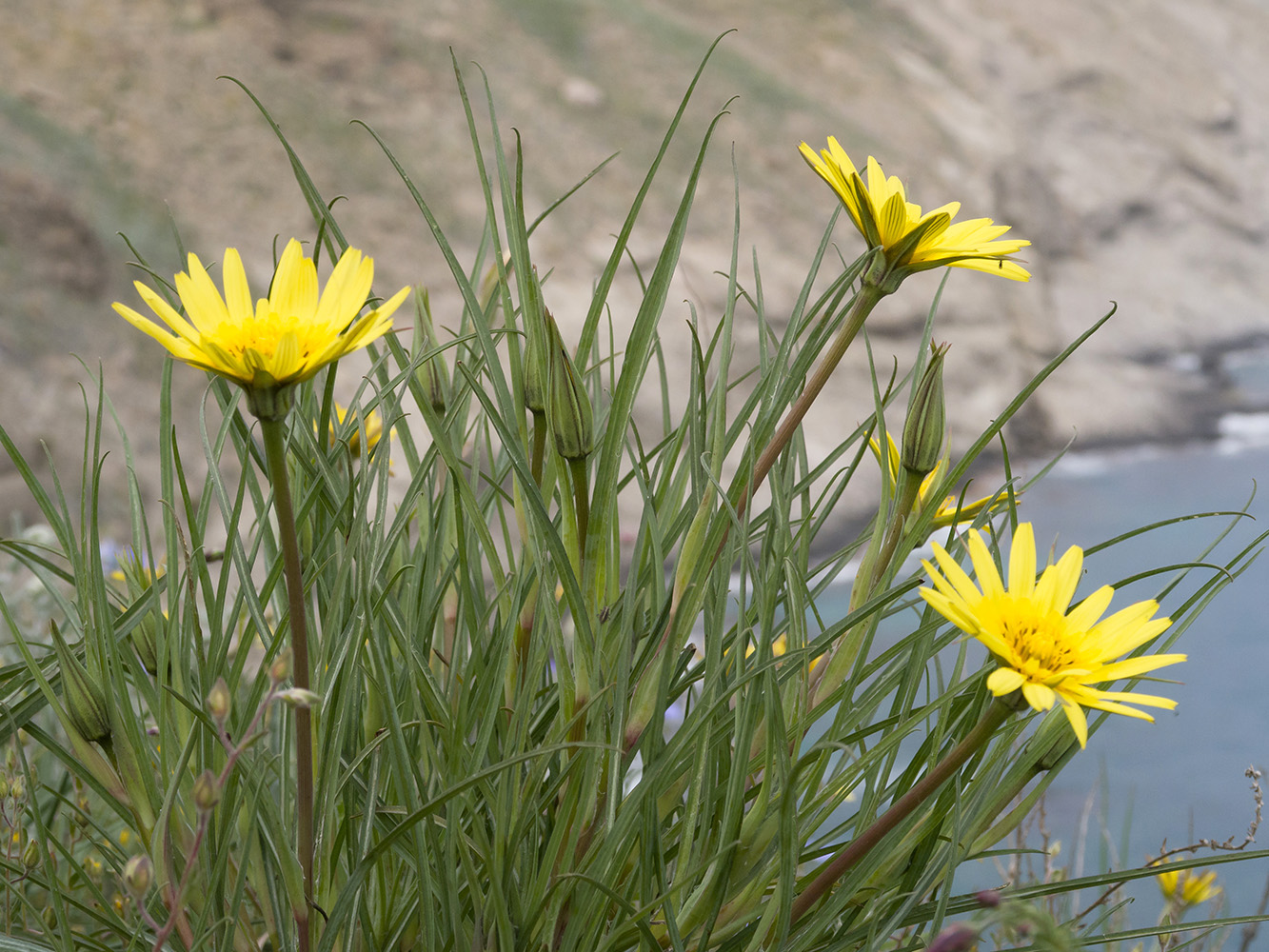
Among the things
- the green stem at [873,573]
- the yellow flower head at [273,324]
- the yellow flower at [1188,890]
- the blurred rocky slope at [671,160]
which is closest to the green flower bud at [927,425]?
the green stem at [873,573]

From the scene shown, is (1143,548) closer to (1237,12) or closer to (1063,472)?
(1063,472)

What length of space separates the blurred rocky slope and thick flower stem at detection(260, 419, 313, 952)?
82cm

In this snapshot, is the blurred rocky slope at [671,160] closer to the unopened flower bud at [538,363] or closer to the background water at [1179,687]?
the background water at [1179,687]

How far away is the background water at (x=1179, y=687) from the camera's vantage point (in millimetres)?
835

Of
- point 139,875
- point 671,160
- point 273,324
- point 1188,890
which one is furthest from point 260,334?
point 671,160

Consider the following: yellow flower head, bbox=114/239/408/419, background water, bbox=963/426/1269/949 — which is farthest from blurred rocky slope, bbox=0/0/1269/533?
yellow flower head, bbox=114/239/408/419

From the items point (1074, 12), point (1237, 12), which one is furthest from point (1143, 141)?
point (1237, 12)

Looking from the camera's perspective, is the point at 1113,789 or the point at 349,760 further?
the point at 1113,789

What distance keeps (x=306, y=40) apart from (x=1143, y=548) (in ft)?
4.39

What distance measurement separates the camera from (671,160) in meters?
1.48

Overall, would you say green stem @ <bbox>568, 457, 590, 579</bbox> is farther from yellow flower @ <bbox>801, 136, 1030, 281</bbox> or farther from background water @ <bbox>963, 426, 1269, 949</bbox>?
background water @ <bbox>963, 426, 1269, 949</bbox>

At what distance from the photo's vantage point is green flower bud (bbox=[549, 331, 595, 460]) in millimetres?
256

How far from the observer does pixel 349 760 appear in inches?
12.5

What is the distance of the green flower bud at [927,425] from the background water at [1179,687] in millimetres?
338
